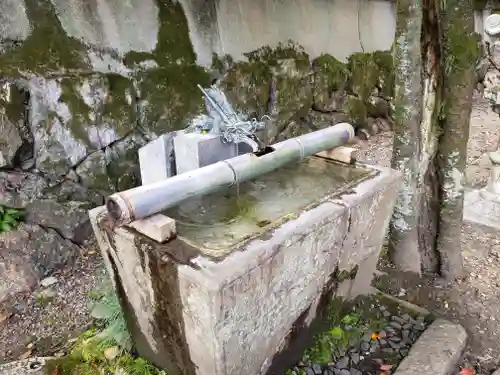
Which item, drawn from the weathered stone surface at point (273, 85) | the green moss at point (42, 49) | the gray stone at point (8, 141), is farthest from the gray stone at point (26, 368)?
the weathered stone surface at point (273, 85)

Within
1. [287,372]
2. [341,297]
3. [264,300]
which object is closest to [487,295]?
[341,297]

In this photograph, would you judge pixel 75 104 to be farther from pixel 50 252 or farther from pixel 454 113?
pixel 454 113

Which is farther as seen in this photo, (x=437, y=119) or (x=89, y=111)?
(x=89, y=111)

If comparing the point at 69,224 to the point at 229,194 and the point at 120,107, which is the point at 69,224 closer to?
the point at 120,107

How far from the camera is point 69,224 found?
14.6ft

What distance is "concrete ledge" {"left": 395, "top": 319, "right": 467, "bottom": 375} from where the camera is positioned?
2.50 m

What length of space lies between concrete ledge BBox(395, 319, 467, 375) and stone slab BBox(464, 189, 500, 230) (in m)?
1.97

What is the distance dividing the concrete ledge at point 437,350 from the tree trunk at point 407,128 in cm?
75

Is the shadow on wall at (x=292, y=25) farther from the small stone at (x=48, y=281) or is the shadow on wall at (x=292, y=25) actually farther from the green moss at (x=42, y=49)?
the small stone at (x=48, y=281)

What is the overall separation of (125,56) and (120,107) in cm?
59

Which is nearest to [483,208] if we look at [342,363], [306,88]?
[342,363]

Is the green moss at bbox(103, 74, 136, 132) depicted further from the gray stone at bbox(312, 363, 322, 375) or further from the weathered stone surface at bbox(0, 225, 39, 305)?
the gray stone at bbox(312, 363, 322, 375)

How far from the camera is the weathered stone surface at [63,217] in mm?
4309

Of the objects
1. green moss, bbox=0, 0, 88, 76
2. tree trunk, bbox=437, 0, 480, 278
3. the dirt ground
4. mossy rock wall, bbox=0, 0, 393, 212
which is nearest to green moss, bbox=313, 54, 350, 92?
mossy rock wall, bbox=0, 0, 393, 212
